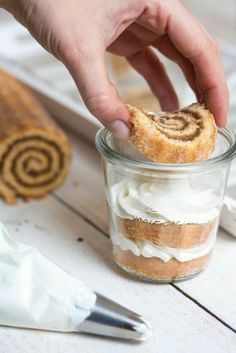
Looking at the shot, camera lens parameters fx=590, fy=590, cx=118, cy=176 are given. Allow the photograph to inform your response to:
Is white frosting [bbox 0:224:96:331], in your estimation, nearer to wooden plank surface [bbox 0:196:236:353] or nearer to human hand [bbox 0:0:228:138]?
wooden plank surface [bbox 0:196:236:353]

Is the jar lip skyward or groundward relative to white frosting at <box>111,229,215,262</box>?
skyward

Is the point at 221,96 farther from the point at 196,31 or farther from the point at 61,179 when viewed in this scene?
the point at 61,179

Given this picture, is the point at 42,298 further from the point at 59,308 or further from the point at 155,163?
the point at 155,163

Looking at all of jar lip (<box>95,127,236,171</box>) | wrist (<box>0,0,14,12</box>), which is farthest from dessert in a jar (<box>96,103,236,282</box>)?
wrist (<box>0,0,14,12</box>)

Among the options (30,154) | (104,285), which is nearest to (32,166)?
(30,154)

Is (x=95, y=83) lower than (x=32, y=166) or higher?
higher
